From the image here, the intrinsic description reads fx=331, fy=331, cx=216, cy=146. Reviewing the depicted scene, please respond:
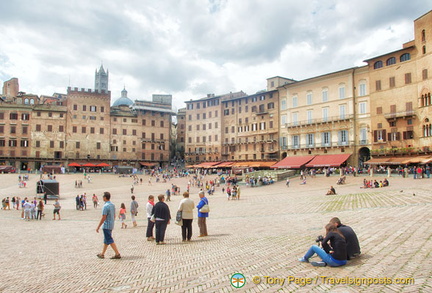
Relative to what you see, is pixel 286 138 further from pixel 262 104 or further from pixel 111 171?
pixel 111 171

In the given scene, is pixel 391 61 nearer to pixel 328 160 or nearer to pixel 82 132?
pixel 328 160

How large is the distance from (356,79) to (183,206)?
47.9 meters

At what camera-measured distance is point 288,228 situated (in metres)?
12.1

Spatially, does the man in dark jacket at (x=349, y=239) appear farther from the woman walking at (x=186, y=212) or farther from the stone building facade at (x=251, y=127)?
the stone building facade at (x=251, y=127)

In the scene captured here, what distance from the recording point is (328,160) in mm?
50250

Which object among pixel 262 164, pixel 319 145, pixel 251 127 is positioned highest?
pixel 251 127

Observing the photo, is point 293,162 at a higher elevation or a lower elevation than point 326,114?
lower

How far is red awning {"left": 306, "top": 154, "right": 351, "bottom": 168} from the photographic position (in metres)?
48.2

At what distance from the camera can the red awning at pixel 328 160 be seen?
48.2m

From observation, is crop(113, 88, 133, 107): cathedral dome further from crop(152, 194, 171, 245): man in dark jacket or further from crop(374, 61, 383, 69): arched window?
crop(152, 194, 171, 245): man in dark jacket

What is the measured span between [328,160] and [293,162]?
600 centimetres

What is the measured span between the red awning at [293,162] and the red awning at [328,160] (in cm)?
121

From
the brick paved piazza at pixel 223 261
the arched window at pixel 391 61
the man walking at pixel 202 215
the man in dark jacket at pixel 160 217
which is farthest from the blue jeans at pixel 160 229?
the arched window at pixel 391 61

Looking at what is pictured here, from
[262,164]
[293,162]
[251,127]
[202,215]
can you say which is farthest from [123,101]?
[202,215]
